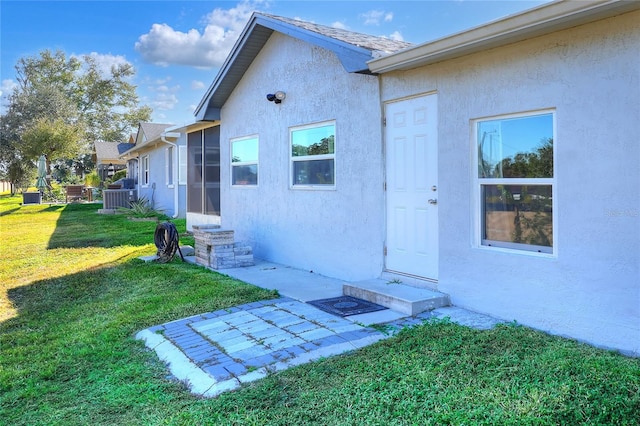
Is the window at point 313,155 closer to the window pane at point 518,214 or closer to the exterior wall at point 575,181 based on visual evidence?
the exterior wall at point 575,181

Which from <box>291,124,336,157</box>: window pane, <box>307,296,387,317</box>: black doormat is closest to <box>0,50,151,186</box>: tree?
<box>291,124,336,157</box>: window pane

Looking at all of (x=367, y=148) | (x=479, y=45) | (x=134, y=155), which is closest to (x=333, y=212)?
(x=367, y=148)

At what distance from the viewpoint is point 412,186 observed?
589cm

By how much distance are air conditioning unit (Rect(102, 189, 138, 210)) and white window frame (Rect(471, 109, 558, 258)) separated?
1862 centimetres

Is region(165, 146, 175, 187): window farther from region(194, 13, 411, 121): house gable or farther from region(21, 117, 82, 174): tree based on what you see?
region(21, 117, 82, 174): tree

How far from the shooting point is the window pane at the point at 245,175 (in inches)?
368

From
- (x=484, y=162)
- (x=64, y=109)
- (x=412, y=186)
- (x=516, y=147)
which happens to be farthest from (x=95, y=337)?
(x=64, y=109)

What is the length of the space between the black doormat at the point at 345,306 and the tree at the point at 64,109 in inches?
1202

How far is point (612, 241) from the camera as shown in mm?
3939

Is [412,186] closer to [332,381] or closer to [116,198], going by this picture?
[332,381]

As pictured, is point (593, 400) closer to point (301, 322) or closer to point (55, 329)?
point (301, 322)

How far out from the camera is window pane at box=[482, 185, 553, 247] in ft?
14.7

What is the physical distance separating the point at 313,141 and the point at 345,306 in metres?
3.12

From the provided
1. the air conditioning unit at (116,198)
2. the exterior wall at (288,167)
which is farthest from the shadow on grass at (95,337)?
the air conditioning unit at (116,198)
